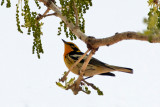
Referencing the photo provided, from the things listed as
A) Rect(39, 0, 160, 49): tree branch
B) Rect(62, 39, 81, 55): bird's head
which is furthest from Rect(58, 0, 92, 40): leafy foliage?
Rect(62, 39, 81, 55): bird's head

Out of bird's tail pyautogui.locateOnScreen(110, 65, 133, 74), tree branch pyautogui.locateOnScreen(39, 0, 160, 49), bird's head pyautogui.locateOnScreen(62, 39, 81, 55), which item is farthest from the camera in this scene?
bird's head pyautogui.locateOnScreen(62, 39, 81, 55)

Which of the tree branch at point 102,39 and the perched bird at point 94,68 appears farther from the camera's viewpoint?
the perched bird at point 94,68

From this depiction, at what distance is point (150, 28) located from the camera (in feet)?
7.32

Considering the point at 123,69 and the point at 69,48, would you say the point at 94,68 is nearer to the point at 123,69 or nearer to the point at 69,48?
the point at 123,69

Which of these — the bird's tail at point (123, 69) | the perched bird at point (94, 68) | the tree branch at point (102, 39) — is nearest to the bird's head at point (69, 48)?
the perched bird at point (94, 68)

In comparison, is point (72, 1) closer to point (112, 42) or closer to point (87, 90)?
point (112, 42)

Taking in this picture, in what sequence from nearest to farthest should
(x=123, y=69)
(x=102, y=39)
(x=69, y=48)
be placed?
(x=102, y=39) → (x=123, y=69) → (x=69, y=48)

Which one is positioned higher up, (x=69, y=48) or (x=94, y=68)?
(x=69, y=48)

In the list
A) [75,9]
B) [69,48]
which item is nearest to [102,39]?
[75,9]

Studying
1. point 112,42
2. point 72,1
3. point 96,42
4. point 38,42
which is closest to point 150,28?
point 112,42

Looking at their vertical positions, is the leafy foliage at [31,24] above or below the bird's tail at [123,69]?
above

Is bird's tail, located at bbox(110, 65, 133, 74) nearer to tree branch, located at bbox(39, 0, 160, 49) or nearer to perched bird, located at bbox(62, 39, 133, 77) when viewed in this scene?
perched bird, located at bbox(62, 39, 133, 77)

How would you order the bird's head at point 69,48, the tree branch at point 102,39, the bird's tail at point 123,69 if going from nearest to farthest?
1. the tree branch at point 102,39
2. the bird's tail at point 123,69
3. the bird's head at point 69,48

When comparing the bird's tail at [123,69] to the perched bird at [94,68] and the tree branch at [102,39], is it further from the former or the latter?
the tree branch at [102,39]
